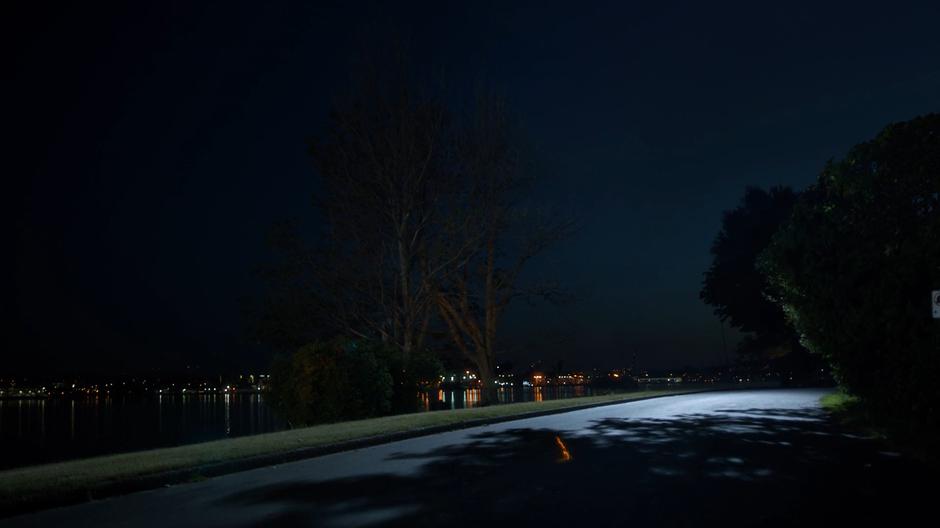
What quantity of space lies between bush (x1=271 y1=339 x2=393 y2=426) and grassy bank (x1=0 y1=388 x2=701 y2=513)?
4806 millimetres

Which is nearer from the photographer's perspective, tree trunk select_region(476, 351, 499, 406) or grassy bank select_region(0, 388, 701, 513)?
grassy bank select_region(0, 388, 701, 513)

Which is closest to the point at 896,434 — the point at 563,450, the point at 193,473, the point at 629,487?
the point at 563,450

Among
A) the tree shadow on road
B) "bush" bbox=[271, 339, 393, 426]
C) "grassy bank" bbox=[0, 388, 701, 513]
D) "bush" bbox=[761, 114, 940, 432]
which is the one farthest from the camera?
"bush" bbox=[271, 339, 393, 426]

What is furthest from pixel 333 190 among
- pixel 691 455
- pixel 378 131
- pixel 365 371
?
pixel 691 455

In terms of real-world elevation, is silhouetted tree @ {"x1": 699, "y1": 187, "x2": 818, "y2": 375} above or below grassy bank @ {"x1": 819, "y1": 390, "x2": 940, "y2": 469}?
above

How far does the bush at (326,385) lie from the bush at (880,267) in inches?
501

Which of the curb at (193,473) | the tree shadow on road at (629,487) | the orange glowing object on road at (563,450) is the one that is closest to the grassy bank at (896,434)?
the tree shadow on road at (629,487)

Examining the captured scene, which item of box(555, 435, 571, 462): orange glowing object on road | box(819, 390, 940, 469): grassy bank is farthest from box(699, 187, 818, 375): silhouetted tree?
box(555, 435, 571, 462): orange glowing object on road

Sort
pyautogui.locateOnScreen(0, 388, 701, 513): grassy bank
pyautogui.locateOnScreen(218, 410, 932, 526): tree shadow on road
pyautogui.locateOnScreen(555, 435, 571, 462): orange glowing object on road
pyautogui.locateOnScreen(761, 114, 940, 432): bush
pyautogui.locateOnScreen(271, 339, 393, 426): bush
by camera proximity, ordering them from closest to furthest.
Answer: pyautogui.locateOnScreen(218, 410, 932, 526): tree shadow on road → pyautogui.locateOnScreen(0, 388, 701, 513): grassy bank → pyautogui.locateOnScreen(555, 435, 571, 462): orange glowing object on road → pyautogui.locateOnScreen(761, 114, 940, 432): bush → pyautogui.locateOnScreen(271, 339, 393, 426): bush

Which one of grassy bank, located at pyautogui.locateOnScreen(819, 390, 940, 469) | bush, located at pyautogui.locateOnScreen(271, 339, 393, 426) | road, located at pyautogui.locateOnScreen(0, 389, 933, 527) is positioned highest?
bush, located at pyautogui.locateOnScreen(271, 339, 393, 426)

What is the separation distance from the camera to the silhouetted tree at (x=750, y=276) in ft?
182

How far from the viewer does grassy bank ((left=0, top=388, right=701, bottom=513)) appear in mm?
9484

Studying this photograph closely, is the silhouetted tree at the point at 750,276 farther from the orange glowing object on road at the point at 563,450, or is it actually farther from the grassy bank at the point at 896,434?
the orange glowing object on road at the point at 563,450

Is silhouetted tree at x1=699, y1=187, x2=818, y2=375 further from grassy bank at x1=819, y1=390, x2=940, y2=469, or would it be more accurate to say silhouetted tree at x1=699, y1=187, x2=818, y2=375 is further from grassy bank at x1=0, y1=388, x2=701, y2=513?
grassy bank at x1=0, y1=388, x2=701, y2=513
